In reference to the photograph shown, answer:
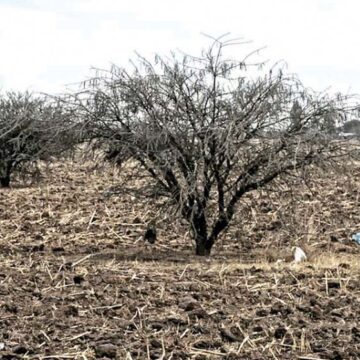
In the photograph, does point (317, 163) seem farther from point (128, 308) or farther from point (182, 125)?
point (128, 308)

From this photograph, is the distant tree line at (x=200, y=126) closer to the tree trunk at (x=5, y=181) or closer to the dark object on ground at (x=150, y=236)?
the dark object on ground at (x=150, y=236)

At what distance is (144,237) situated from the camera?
1384 cm

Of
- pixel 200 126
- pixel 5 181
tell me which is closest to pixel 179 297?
pixel 200 126

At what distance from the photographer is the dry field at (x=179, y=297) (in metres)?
5.89

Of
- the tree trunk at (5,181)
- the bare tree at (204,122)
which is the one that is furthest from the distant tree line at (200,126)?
the tree trunk at (5,181)

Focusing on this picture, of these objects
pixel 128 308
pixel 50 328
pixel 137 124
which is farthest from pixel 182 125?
pixel 50 328

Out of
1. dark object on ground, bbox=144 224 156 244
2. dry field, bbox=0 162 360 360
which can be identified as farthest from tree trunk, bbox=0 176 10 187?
dark object on ground, bbox=144 224 156 244

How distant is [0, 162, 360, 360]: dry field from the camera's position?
5891 mm

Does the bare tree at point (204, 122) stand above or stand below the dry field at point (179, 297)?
above

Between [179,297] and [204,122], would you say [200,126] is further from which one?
[179,297]

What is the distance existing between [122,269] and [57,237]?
4.99 m

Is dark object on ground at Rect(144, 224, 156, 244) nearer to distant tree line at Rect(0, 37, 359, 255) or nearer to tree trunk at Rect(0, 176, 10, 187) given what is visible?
distant tree line at Rect(0, 37, 359, 255)

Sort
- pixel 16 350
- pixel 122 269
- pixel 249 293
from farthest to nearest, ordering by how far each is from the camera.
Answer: pixel 122 269 < pixel 249 293 < pixel 16 350

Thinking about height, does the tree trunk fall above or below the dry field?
above
